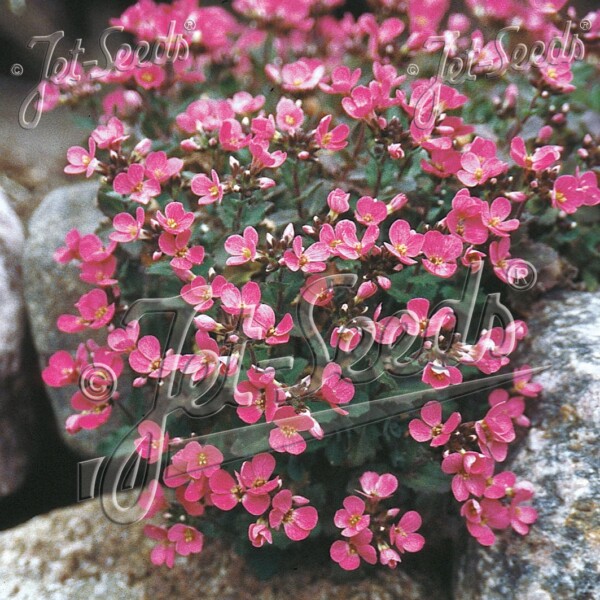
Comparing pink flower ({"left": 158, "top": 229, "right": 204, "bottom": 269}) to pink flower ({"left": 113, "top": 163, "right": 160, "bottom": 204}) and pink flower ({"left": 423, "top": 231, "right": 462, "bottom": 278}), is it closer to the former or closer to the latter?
pink flower ({"left": 113, "top": 163, "right": 160, "bottom": 204})

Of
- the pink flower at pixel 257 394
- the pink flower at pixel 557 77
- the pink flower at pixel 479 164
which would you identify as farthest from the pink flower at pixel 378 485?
the pink flower at pixel 557 77

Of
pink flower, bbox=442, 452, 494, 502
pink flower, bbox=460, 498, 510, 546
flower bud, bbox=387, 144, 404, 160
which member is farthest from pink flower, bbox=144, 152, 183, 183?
pink flower, bbox=460, 498, 510, 546

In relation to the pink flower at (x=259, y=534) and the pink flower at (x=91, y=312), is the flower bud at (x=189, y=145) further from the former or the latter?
the pink flower at (x=259, y=534)

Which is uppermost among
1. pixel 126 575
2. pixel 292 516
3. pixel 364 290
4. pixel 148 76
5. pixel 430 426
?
pixel 148 76

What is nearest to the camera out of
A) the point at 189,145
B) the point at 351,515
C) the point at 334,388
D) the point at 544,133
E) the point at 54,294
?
the point at 334,388

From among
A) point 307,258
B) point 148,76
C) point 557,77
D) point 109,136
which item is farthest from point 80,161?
point 557,77

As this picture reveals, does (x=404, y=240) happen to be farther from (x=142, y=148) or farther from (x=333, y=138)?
(x=142, y=148)
